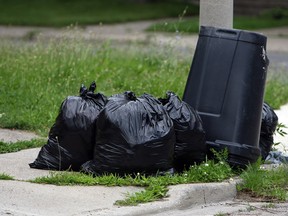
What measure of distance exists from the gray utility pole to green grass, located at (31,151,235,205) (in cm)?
184

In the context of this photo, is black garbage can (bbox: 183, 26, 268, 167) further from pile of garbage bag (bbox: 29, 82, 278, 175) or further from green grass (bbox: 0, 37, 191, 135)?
green grass (bbox: 0, 37, 191, 135)

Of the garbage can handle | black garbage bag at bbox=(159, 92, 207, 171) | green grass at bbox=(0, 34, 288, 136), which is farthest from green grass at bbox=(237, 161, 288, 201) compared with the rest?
green grass at bbox=(0, 34, 288, 136)

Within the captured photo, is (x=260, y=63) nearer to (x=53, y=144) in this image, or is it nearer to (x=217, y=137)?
(x=217, y=137)

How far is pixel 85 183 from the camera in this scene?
7.05 m

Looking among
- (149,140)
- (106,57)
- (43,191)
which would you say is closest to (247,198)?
(149,140)

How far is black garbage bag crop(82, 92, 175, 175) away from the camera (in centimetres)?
708

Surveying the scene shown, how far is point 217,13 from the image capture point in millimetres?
8891

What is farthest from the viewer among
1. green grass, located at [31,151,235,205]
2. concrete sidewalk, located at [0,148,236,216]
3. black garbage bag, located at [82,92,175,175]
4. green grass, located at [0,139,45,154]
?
green grass, located at [0,139,45,154]

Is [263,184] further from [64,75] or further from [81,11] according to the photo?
[81,11]

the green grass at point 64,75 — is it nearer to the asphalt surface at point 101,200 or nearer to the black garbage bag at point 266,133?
the asphalt surface at point 101,200

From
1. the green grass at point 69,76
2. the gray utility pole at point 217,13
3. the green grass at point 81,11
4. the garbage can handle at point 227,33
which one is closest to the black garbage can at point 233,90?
the garbage can handle at point 227,33

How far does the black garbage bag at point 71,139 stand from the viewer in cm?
742

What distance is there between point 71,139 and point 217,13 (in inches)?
90.4

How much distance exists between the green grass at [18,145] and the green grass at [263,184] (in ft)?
7.50
